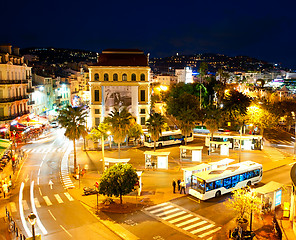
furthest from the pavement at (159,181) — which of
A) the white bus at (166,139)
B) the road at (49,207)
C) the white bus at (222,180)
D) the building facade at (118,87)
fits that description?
the building facade at (118,87)

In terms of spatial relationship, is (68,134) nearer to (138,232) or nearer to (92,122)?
(138,232)

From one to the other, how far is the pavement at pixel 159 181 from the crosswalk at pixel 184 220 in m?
0.99

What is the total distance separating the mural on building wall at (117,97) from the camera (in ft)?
214

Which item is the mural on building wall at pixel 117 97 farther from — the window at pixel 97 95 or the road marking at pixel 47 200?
the road marking at pixel 47 200

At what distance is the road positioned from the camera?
24.4 meters

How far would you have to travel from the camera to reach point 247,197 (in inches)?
887

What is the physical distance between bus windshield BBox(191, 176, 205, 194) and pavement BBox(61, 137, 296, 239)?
1.96 metres

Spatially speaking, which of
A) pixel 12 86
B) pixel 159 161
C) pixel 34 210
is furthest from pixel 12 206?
pixel 12 86

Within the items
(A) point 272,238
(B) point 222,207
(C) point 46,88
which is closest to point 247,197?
(A) point 272,238

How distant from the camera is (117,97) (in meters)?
65.8

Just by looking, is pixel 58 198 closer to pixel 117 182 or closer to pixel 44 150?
pixel 117 182

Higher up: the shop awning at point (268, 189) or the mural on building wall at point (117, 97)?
the mural on building wall at point (117, 97)

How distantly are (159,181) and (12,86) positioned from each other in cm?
3957

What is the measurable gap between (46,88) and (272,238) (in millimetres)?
79300
